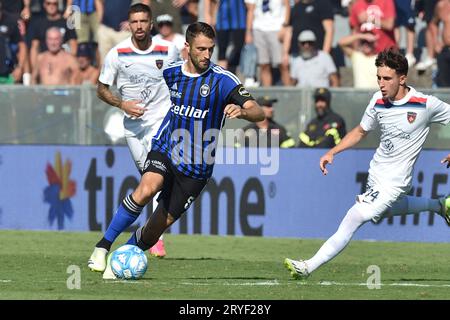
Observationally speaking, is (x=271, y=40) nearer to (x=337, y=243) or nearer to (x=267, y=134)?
(x=267, y=134)

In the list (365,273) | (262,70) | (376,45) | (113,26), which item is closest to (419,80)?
(376,45)

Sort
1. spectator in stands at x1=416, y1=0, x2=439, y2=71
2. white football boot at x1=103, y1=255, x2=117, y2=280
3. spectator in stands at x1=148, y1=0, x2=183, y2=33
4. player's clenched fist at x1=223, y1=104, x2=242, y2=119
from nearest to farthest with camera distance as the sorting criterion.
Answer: player's clenched fist at x1=223, y1=104, x2=242, y2=119
white football boot at x1=103, y1=255, x2=117, y2=280
spectator in stands at x1=416, y1=0, x2=439, y2=71
spectator in stands at x1=148, y1=0, x2=183, y2=33

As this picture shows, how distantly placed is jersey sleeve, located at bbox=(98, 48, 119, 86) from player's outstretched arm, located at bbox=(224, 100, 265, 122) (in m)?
3.16

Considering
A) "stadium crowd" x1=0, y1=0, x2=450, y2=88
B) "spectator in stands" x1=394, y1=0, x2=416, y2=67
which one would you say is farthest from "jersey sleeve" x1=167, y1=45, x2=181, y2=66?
"spectator in stands" x1=394, y1=0, x2=416, y2=67

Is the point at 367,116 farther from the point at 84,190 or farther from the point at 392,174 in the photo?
the point at 84,190

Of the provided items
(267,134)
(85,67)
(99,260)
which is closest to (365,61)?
(267,134)

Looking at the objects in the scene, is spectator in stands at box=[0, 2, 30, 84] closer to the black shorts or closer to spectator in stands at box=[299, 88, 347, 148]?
spectator in stands at box=[299, 88, 347, 148]

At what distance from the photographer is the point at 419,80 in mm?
20359

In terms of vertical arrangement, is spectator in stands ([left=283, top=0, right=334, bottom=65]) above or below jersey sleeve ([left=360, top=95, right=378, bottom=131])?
above

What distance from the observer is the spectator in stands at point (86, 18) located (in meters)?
21.6

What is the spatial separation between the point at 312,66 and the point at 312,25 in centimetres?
80

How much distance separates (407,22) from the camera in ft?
66.8

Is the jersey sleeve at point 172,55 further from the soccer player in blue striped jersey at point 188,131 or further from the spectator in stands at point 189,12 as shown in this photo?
the spectator in stands at point 189,12

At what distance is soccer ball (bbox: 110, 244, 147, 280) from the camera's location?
11711 mm
